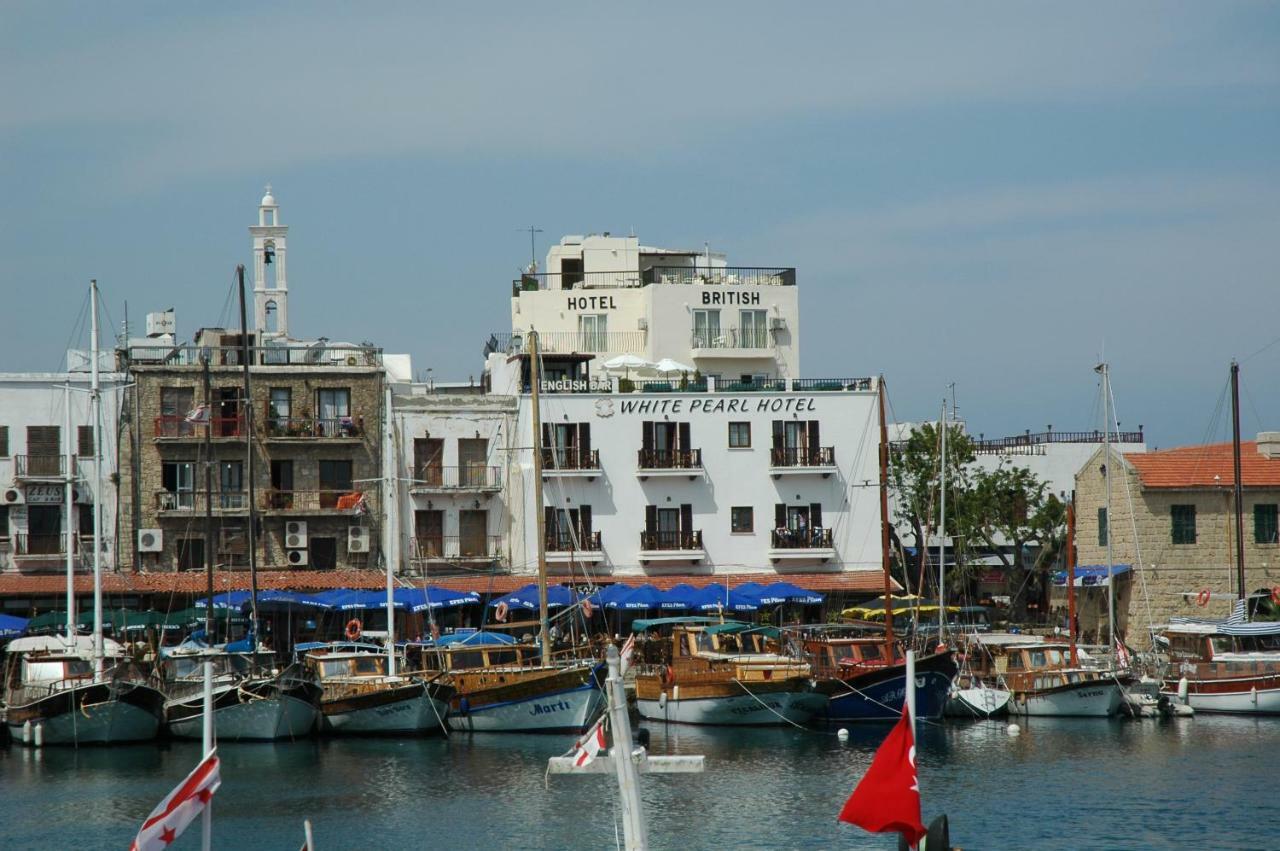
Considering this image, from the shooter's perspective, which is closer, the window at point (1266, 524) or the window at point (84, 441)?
the window at point (1266, 524)

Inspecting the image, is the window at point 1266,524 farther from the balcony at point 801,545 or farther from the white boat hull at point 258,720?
the white boat hull at point 258,720

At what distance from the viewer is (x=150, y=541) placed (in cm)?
6066

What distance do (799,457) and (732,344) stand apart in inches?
448

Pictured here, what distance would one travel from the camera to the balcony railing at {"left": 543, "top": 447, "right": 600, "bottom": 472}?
6278 cm

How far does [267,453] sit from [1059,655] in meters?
29.0

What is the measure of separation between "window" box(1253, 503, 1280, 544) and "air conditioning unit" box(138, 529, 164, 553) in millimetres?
39270

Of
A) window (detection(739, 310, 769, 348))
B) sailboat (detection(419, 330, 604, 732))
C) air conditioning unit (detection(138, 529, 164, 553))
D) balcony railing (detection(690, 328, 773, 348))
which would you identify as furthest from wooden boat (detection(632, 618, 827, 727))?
window (detection(739, 310, 769, 348))

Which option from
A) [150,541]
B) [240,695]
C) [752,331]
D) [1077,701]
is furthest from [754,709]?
[752,331]

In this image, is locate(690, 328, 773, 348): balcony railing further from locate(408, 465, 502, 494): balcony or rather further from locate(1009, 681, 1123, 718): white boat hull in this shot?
locate(1009, 681, 1123, 718): white boat hull

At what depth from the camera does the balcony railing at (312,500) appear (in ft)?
203

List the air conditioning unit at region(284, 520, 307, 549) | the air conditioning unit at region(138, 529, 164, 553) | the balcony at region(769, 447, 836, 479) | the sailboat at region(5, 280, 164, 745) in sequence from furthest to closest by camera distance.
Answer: the balcony at region(769, 447, 836, 479)
the air conditioning unit at region(284, 520, 307, 549)
the air conditioning unit at region(138, 529, 164, 553)
the sailboat at region(5, 280, 164, 745)

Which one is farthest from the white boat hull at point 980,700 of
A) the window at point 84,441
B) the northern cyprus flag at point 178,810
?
the northern cyprus flag at point 178,810

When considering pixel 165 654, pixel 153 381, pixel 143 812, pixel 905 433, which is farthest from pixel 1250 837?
pixel 905 433

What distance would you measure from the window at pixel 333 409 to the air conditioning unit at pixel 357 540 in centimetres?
367
